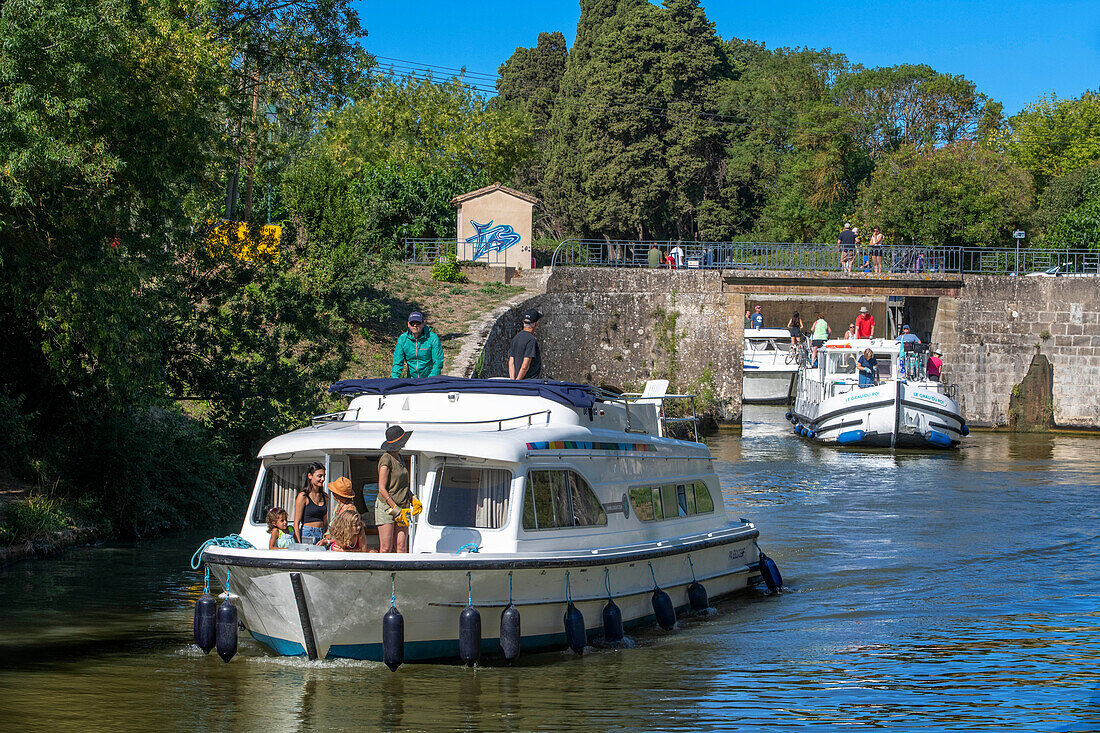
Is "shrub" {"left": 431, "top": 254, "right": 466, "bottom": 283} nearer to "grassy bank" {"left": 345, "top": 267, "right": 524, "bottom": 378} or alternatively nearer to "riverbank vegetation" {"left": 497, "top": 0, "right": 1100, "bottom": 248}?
"grassy bank" {"left": 345, "top": 267, "right": 524, "bottom": 378}

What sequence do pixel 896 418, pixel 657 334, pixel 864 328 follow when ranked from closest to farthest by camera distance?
pixel 896 418
pixel 864 328
pixel 657 334

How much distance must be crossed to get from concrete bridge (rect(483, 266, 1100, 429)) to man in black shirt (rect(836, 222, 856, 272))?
3.88 feet

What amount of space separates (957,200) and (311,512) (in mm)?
41551

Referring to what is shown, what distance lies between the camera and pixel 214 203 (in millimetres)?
20344

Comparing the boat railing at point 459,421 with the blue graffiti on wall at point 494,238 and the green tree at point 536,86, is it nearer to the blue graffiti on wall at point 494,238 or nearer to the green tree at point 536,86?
the blue graffiti on wall at point 494,238

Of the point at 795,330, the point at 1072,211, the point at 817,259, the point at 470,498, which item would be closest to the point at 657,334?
the point at 817,259

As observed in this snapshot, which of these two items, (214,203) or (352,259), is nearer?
(214,203)

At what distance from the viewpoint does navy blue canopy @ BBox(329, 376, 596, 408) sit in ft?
37.4

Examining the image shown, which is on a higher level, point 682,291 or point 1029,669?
point 682,291

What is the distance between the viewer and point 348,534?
9969 millimetres

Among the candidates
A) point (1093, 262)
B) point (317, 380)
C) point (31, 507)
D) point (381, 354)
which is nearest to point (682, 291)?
point (381, 354)

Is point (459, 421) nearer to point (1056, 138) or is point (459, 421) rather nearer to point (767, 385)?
point (767, 385)

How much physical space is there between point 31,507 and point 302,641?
7.20 m

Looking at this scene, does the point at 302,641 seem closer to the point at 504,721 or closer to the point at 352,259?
the point at 504,721
